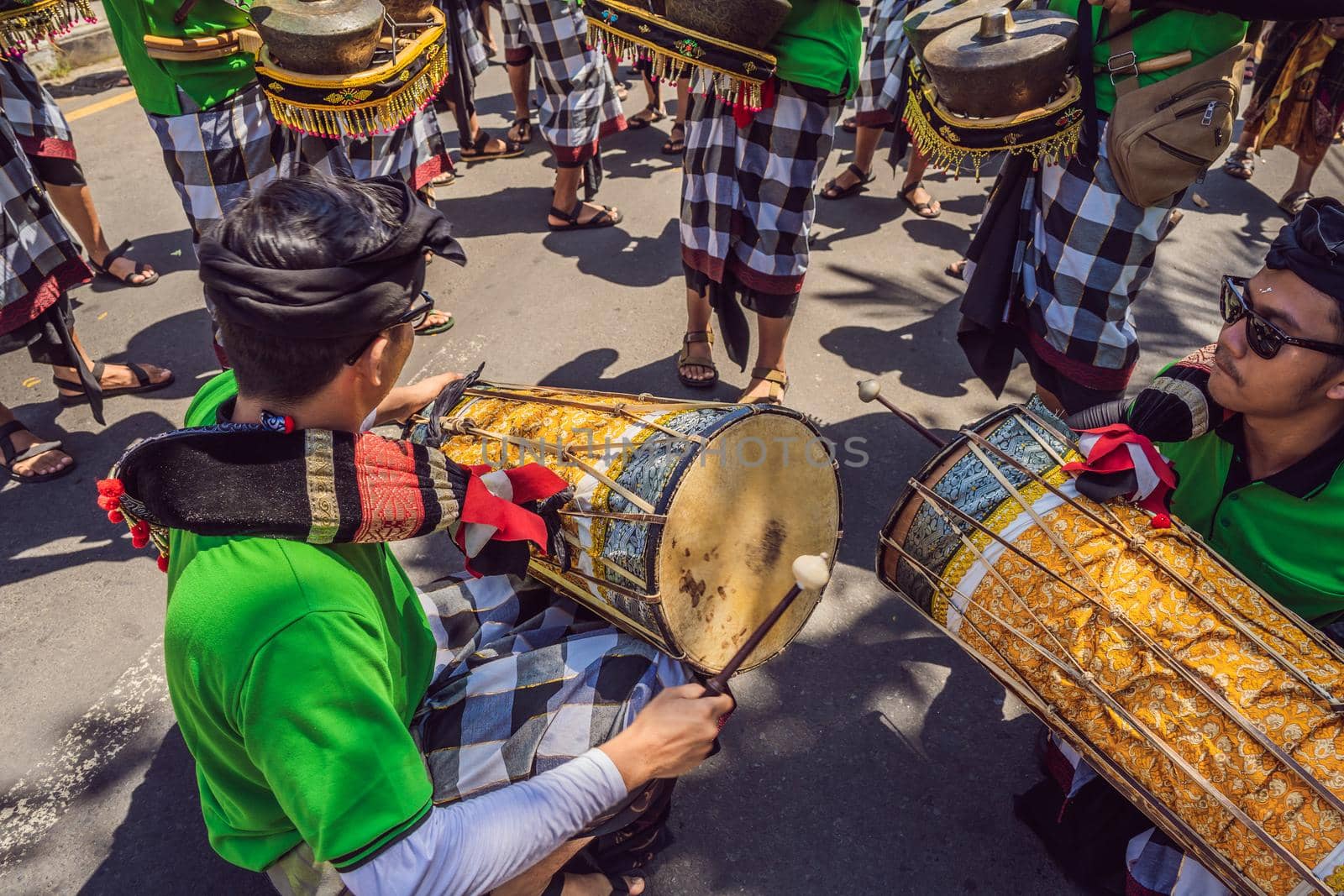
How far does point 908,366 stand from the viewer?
154 inches

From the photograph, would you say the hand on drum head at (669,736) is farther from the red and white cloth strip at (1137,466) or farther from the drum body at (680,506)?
the red and white cloth strip at (1137,466)

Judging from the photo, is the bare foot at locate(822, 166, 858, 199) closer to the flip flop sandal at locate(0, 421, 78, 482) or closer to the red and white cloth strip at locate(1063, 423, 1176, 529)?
the red and white cloth strip at locate(1063, 423, 1176, 529)

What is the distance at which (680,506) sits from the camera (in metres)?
1.76

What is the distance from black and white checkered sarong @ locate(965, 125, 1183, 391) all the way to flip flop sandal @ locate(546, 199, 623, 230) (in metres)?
2.73

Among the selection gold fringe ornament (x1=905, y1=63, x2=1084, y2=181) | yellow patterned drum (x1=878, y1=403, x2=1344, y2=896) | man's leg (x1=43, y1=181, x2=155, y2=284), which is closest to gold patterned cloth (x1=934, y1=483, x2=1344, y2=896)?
yellow patterned drum (x1=878, y1=403, x2=1344, y2=896)

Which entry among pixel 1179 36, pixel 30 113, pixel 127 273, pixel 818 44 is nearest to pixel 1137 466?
pixel 1179 36

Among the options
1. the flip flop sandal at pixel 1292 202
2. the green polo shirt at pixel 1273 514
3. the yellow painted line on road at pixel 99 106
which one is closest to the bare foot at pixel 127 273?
the yellow painted line on road at pixel 99 106

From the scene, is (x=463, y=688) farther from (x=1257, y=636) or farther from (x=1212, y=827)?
(x=1257, y=636)

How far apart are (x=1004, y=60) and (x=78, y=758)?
3222mm

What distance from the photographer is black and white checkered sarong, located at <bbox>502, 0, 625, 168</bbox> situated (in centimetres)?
440

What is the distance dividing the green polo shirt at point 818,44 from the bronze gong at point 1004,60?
1.16 ft

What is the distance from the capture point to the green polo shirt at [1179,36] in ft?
7.52

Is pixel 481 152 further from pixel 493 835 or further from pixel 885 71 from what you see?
pixel 493 835

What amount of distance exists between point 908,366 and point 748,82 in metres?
1.63
